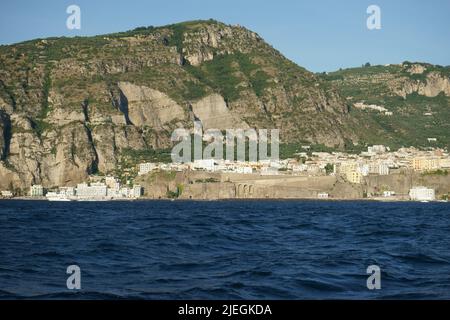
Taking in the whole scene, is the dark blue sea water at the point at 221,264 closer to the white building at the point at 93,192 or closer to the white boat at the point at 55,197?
the white boat at the point at 55,197

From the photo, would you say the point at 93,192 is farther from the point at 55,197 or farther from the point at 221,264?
the point at 221,264

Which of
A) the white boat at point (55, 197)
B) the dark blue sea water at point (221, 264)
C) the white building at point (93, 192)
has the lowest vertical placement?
the dark blue sea water at point (221, 264)

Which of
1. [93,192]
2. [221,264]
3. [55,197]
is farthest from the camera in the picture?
[93,192]

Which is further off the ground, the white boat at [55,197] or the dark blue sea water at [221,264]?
the white boat at [55,197]

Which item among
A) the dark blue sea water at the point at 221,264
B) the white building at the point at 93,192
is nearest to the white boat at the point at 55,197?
the white building at the point at 93,192

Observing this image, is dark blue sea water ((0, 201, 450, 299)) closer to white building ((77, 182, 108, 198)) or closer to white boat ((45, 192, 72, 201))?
white boat ((45, 192, 72, 201))

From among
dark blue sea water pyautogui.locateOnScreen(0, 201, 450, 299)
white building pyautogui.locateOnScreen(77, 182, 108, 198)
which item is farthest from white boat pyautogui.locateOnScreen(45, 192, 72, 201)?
dark blue sea water pyautogui.locateOnScreen(0, 201, 450, 299)

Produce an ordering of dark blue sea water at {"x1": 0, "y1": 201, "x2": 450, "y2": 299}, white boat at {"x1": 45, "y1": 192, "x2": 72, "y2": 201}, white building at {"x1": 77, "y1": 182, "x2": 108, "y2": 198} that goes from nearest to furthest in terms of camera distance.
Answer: dark blue sea water at {"x1": 0, "y1": 201, "x2": 450, "y2": 299}
white boat at {"x1": 45, "y1": 192, "x2": 72, "y2": 201}
white building at {"x1": 77, "y1": 182, "x2": 108, "y2": 198}

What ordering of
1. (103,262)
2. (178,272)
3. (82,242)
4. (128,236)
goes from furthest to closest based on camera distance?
1. (128,236)
2. (82,242)
3. (103,262)
4. (178,272)

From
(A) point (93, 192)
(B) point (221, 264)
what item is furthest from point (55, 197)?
(B) point (221, 264)
